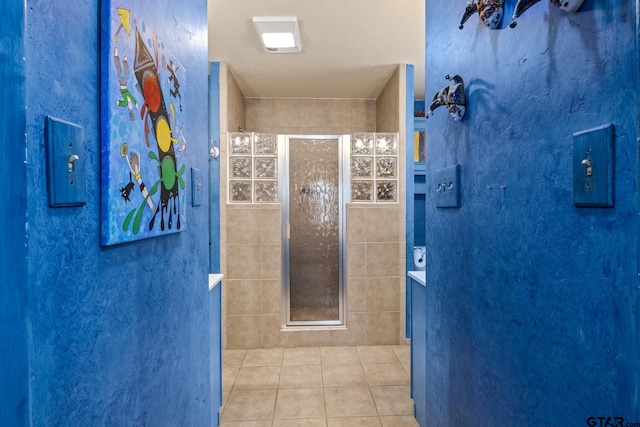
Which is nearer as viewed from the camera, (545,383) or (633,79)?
(633,79)

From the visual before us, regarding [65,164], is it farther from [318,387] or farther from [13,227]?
[318,387]

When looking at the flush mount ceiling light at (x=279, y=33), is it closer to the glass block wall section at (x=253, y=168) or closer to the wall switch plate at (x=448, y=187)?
the glass block wall section at (x=253, y=168)

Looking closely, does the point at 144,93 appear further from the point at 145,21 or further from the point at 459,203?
the point at 459,203

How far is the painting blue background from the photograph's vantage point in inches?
18.7

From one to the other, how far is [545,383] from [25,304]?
3.13 ft

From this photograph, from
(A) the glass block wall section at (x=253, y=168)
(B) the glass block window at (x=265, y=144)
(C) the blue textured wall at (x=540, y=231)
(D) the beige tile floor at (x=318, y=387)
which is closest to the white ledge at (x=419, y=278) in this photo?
(C) the blue textured wall at (x=540, y=231)

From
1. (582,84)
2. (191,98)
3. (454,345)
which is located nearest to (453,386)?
(454,345)

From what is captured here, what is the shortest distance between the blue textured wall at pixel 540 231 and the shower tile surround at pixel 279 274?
1730mm

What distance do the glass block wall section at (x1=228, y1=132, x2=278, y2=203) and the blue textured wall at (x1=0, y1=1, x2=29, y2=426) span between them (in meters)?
2.47

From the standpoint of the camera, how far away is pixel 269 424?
6.28 feet

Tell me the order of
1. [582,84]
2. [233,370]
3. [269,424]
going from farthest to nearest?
[233,370], [269,424], [582,84]

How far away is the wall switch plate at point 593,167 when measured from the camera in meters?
0.57

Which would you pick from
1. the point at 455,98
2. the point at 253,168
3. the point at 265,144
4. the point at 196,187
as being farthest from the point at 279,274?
the point at 455,98

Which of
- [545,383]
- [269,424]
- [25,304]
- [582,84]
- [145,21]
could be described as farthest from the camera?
[269,424]
